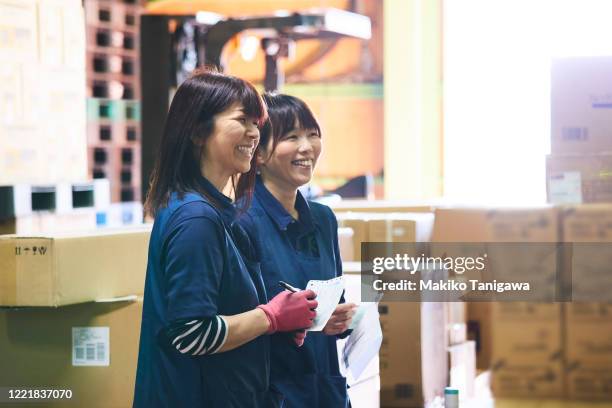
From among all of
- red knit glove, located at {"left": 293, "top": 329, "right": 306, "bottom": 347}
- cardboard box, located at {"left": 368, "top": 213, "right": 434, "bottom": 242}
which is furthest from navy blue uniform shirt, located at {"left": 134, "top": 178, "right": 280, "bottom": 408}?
cardboard box, located at {"left": 368, "top": 213, "right": 434, "bottom": 242}

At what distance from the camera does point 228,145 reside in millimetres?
2152

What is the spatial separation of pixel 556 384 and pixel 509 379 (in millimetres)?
166

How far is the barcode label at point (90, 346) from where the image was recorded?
285 cm

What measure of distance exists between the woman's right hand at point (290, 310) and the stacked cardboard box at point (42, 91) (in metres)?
1.89

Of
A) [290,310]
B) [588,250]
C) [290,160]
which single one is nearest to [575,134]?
[588,250]

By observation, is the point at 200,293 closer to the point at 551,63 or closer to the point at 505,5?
the point at 551,63

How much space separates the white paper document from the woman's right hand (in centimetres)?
12

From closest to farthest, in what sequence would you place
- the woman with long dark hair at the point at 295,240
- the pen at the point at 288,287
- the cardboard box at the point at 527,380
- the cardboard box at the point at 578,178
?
the cardboard box at the point at 527,380 < the pen at the point at 288,287 < the woman with long dark hair at the point at 295,240 < the cardboard box at the point at 578,178

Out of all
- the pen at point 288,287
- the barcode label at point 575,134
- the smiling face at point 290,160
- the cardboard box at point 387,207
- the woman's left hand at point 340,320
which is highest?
the barcode label at point 575,134

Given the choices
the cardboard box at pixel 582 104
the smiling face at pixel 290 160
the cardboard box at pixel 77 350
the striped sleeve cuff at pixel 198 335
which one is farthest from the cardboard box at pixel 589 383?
the cardboard box at pixel 77 350

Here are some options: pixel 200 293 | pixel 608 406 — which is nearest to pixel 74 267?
pixel 200 293

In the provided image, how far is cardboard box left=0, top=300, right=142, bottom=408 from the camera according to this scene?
283 cm

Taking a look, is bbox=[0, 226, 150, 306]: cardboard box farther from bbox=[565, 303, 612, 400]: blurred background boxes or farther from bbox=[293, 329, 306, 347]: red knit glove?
bbox=[565, 303, 612, 400]: blurred background boxes

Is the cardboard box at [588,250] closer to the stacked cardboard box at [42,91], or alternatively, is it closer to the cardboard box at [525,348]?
the cardboard box at [525,348]
